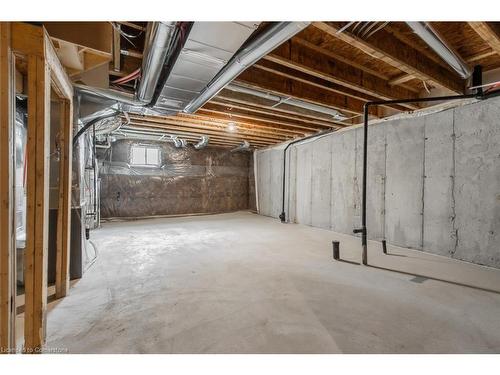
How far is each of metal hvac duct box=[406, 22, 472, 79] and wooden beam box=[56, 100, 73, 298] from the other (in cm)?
263

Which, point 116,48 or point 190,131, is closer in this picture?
point 116,48

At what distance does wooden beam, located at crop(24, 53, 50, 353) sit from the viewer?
139 cm

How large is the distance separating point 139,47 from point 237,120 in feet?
7.84

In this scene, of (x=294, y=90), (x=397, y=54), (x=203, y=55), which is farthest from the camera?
(x=294, y=90)

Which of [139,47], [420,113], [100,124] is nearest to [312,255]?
[420,113]

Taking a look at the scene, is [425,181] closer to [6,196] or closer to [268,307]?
[268,307]

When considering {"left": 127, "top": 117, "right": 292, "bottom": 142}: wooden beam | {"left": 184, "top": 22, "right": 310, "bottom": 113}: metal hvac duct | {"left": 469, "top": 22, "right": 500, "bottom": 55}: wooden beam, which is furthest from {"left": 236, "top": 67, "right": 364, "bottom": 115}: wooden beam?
{"left": 127, "top": 117, "right": 292, "bottom": 142}: wooden beam

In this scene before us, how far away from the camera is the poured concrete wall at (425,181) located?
9.32 feet

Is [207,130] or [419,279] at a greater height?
[207,130]

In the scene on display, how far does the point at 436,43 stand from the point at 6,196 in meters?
2.92

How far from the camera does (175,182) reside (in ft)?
23.4

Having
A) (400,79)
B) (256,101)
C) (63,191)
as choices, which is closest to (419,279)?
(400,79)

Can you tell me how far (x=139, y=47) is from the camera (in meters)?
2.22

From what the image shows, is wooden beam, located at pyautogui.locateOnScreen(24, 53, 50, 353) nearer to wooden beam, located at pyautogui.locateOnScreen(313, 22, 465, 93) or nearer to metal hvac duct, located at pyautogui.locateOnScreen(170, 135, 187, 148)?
wooden beam, located at pyautogui.locateOnScreen(313, 22, 465, 93)
